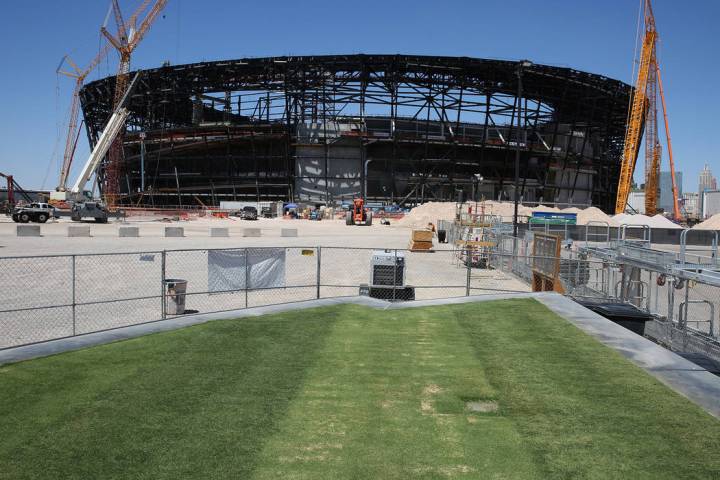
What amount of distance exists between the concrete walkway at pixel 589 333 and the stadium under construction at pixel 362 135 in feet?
223

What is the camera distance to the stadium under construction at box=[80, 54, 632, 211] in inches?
3071

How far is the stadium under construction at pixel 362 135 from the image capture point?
7800cm

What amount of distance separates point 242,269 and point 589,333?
26.8 feet

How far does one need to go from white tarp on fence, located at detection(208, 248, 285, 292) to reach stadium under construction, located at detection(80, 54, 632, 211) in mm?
65422

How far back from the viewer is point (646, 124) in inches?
3824

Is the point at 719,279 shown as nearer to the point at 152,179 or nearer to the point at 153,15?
the point at 152,179

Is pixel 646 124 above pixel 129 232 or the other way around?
above

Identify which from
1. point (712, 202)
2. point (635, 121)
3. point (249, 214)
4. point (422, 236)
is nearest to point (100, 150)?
point (249, 214)

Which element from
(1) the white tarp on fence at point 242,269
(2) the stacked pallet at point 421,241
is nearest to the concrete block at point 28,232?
(2) the stacked pallet at point 421,241

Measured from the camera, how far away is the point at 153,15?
101875mm

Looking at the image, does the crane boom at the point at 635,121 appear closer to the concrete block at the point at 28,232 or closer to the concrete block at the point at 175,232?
the concrete block at the point at 175,232

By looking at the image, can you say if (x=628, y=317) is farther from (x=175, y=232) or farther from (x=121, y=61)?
(x=121, y=61)

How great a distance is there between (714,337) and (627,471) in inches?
291

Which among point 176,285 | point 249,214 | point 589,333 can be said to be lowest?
point 589,333
